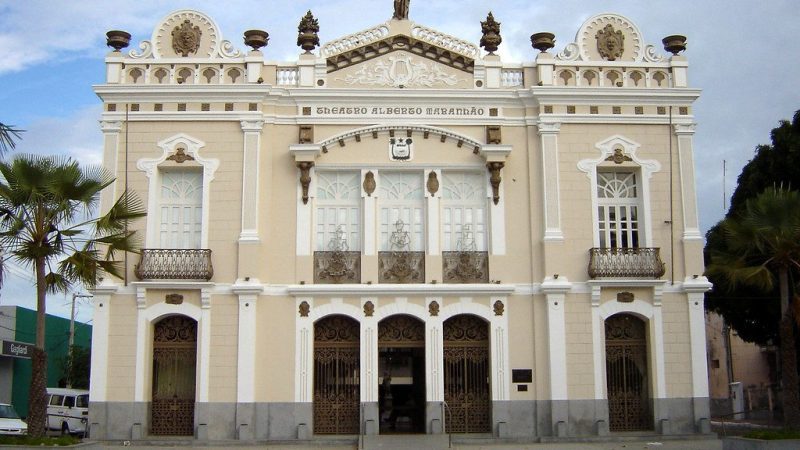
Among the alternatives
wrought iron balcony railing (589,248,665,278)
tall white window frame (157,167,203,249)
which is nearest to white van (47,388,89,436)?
tall white window frame (157,167,203,249)

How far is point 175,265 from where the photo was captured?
22.6m

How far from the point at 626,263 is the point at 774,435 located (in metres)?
6.11

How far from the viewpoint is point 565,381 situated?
73.9 feet

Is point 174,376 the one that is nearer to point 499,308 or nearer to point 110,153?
point 110,153

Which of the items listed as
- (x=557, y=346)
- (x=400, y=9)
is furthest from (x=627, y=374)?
(x=400, y=9)

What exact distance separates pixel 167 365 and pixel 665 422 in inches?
498

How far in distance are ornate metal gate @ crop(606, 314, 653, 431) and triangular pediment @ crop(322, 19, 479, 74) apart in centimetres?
792

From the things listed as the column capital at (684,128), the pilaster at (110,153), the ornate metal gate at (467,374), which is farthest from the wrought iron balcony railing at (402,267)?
the column capital at (684,128)

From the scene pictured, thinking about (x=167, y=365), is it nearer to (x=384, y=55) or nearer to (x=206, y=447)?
(x=206, y=447)

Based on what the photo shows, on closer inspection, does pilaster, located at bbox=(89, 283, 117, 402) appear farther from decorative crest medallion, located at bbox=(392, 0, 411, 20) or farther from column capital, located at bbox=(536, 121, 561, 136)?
column capital, located at bbox=(536, 121, 561, 136)

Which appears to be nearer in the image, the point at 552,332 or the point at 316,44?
the point at 552,332

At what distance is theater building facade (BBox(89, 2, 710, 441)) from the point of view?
2252 cm

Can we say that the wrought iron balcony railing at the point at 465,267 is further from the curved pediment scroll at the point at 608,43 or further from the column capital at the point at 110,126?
the column capital at the point at 110,126

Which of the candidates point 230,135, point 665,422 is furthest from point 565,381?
point 230,135
